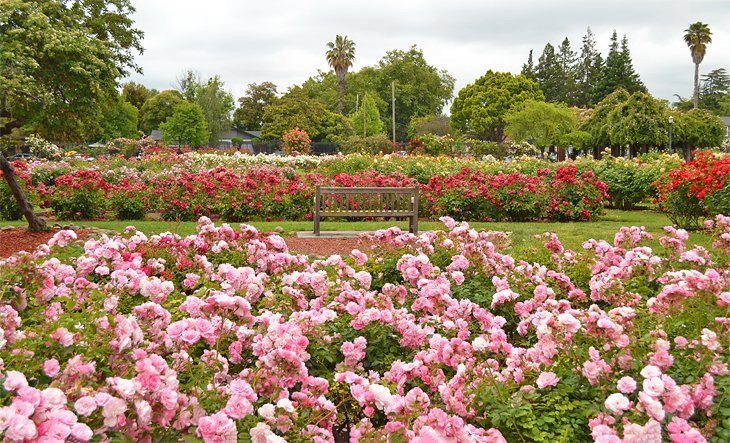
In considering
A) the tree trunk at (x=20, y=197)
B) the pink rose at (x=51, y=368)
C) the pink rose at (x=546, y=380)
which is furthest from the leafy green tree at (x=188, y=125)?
the pink rose at (x=546, y=380)

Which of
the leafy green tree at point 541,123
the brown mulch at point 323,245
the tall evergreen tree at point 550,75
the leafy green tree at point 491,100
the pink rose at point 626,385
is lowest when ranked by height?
the brown mulch at point 323,245

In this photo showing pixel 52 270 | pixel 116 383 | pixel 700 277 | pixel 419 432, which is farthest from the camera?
pixel 52 270

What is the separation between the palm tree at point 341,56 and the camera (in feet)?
246

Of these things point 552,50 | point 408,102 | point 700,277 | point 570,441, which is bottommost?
point 570,441

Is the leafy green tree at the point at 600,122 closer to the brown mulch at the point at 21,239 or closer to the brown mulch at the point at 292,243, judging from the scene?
the brown mulch at the point at 292,243

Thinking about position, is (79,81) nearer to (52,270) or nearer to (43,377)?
(52,270)

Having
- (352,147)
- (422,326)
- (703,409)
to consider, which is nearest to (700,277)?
(703,409)

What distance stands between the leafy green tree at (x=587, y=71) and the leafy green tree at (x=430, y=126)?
17.5m

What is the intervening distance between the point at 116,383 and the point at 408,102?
76829mm

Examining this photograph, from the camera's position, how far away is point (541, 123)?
4612 cm

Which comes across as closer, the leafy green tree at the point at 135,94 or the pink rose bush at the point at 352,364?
the pink rose bush at the point at 352,364

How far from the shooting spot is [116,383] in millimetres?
2119

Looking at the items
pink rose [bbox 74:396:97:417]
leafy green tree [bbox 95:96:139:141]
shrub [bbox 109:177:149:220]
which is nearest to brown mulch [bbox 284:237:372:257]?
shrub [bbox 109:177:149:220]

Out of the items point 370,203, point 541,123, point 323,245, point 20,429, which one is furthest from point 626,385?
point 541,123
